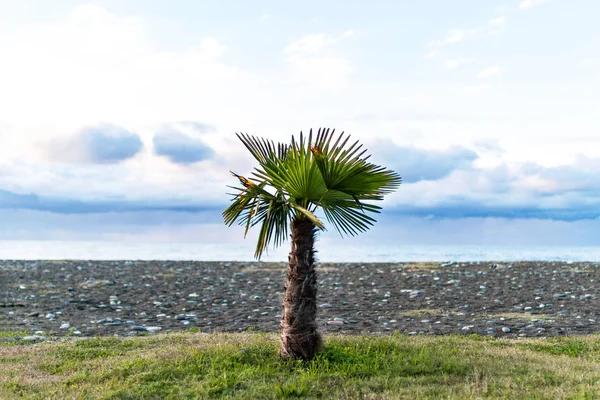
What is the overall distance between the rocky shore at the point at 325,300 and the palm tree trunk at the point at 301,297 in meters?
4.67

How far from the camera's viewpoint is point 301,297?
8.34m

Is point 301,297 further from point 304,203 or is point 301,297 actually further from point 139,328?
point 139,328

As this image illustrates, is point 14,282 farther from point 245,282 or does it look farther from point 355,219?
point 355,219

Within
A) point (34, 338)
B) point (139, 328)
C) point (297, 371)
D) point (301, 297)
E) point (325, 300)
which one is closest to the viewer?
point (297, 371)

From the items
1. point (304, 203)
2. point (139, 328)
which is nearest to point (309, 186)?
point (304, 203)

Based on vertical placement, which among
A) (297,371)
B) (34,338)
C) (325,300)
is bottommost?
(34,338)

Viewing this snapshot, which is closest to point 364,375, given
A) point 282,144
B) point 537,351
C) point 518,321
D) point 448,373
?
point 448,373

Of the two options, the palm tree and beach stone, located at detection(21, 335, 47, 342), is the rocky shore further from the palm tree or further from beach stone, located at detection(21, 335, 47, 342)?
the palm tree

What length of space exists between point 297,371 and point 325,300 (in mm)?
10475

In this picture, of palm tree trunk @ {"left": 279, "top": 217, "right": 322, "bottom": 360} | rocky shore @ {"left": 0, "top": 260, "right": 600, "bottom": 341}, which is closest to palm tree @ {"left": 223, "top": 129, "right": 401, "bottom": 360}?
palm tree trunk @ {"left": 279, "top": 217, "right": 322, "bottom": 360}

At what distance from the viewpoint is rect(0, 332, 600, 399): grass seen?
7.57 meters

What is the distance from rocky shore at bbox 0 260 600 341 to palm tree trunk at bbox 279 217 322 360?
4672mm

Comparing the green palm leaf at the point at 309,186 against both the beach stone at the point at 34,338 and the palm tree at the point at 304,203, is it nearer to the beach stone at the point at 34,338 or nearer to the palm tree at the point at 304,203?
the palm tree at the point at 304,203

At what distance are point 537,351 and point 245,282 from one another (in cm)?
1458
